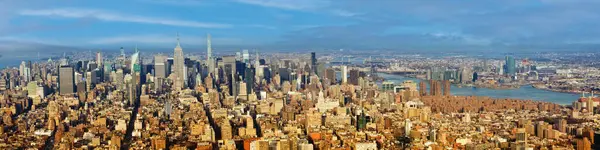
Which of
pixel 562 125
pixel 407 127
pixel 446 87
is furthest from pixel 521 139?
pixel 446 87

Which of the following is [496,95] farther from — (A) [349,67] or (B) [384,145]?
(B) [384,145]

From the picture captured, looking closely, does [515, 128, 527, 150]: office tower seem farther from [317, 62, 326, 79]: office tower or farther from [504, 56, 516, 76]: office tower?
[317, 62, 326, 79]: office tower

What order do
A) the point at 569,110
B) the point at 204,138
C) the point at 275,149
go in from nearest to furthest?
the point at 275,149 < the point at 204,138 < the point at 569,110

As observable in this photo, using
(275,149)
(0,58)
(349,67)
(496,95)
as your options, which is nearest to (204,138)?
(275,149)

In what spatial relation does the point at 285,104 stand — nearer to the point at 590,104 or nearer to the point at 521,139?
the point at 590,104

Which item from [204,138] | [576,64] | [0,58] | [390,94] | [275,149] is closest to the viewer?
[275,149]

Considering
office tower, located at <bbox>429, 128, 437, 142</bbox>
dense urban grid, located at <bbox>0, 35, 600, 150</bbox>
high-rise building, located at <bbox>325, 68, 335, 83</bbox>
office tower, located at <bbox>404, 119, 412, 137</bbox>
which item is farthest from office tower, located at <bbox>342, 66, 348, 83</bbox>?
office tower, located at <bbox>429, 128, 437, 142</bbox>
